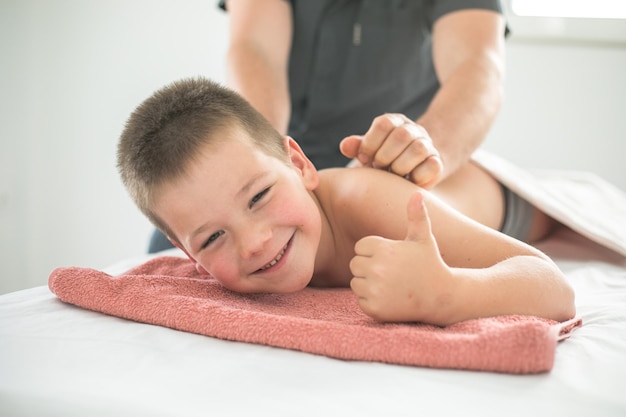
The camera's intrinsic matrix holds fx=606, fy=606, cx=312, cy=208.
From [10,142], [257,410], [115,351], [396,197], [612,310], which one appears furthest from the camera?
[10,142]

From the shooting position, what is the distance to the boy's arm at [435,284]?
0.63 metres

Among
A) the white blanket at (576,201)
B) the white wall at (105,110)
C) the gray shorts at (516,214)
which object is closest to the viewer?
the white blanket at (576,201)

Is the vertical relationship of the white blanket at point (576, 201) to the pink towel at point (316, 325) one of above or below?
below

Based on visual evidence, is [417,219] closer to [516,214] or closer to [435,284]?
[435,284]

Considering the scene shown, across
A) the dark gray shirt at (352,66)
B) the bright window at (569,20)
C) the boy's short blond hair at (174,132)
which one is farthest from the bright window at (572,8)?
the boy's short blond hair at (174,132)

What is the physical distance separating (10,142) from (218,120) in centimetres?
176

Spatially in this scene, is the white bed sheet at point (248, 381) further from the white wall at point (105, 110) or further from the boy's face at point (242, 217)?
the white wall at point (105, 110)

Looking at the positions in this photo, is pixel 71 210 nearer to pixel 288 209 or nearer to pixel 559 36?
pixel 288 209

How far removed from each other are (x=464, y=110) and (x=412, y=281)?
69 centimetres

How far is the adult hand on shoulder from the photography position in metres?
0.91

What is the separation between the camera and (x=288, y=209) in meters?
0.82

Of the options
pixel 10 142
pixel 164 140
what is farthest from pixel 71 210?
pixel 164 140

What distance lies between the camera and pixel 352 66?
5.39 ft

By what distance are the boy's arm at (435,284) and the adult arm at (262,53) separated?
2.66 feet
